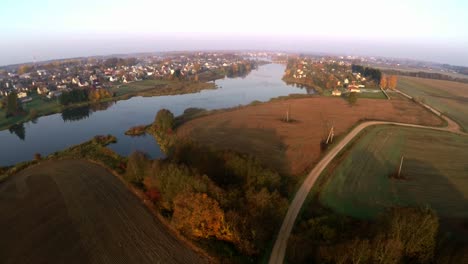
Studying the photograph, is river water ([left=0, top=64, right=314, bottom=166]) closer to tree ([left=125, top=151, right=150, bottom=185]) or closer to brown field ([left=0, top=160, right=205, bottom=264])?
tree ([left=125, top=151, right=150, bottom=185])

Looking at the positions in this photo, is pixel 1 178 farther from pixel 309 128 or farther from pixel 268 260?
pixel 309 128

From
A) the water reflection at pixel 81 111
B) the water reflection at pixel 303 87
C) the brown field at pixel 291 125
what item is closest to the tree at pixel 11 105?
the water reflection at pixel 81 111

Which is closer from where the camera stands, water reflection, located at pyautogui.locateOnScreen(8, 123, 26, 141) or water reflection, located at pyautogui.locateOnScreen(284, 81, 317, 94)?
water reflection, located at pyautogui.locateOnScreen(8, 123, 26, 141)

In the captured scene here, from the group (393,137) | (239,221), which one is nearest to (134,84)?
(393,137)

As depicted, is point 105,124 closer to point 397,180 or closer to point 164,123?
point 164,123

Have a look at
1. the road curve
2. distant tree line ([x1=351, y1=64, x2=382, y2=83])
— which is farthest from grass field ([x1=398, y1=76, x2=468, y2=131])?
the road curve

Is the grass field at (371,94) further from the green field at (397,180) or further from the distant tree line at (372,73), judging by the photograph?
the green field at (397,180)
